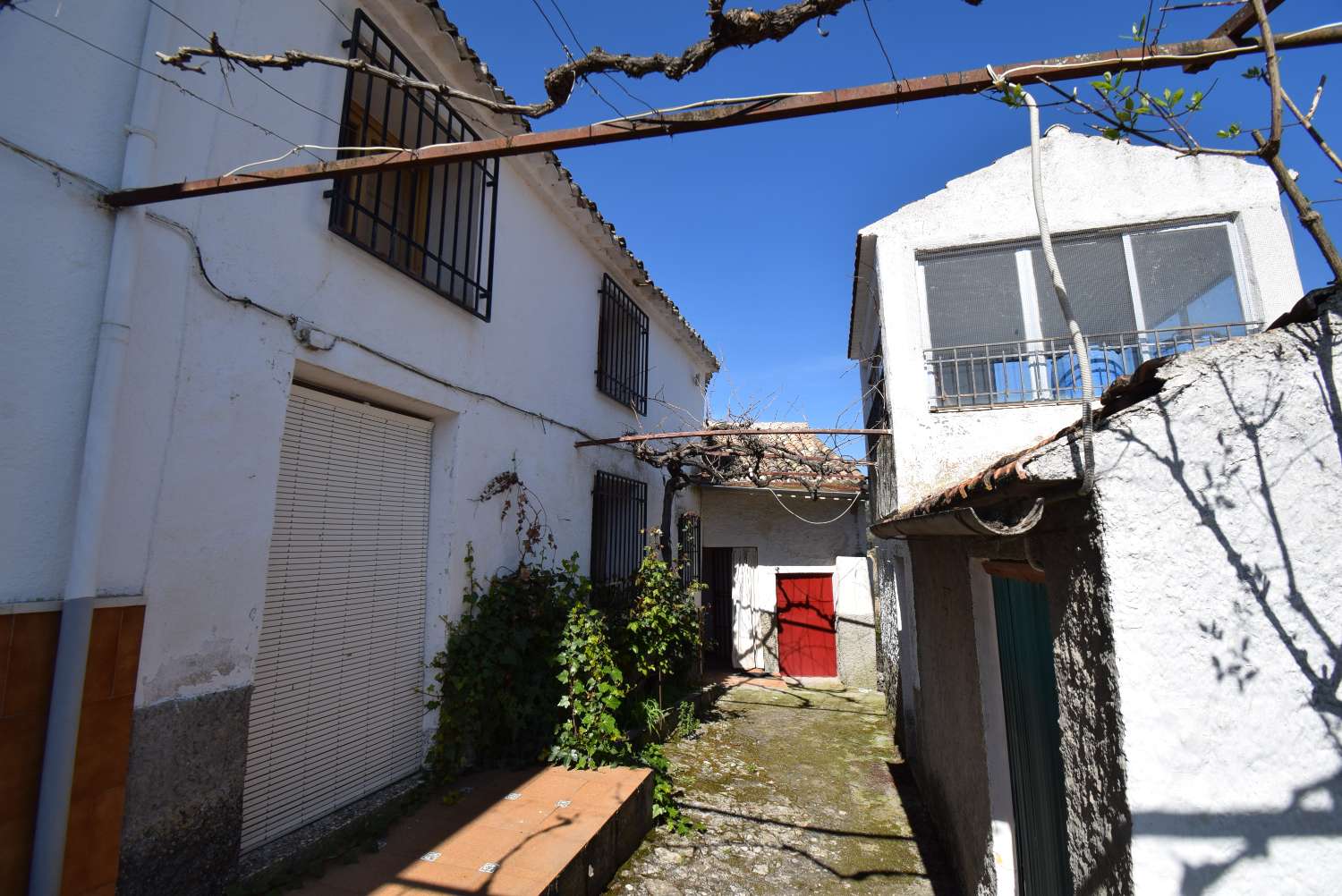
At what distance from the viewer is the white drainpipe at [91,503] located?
244cm

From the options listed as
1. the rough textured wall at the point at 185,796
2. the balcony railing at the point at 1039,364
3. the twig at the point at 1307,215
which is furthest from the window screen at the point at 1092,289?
the rough textured wall at the point at 185,796

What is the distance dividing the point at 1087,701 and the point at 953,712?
2801 mm

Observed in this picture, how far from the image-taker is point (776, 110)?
7.68 ft

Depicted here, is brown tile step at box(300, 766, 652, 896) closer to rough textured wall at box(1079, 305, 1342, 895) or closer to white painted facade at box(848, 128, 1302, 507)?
rough textured wall at box(1079, 305, 1342, 895)

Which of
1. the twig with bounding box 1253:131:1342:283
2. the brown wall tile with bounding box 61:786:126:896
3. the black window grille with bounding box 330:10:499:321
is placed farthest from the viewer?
the black window grille with bounding box 330:10:499:321

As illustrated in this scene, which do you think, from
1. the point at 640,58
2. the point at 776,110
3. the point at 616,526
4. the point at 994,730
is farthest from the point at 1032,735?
the point at 616,526

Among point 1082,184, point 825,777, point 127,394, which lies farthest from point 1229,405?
point 825,777

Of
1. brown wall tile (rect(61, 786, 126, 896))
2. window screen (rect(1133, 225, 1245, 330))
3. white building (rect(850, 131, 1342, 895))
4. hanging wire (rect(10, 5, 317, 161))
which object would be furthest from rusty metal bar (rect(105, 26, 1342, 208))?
window screen (rect(1133, 225, 1245, 330))

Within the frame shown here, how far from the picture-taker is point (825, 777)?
22.7 ft

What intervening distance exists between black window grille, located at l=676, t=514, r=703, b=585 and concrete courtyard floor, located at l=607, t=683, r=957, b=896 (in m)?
2.78

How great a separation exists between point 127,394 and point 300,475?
134 centimetres

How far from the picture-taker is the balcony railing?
5.96 m

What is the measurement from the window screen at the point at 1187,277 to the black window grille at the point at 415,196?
6.21 metres

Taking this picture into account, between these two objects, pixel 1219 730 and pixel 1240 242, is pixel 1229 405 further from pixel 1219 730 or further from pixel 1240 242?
pixel 1240 242
